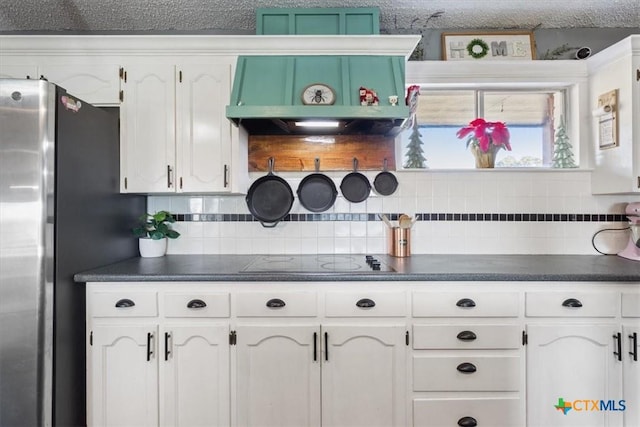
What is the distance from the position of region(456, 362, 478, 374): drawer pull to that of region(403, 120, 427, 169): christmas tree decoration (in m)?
1.22

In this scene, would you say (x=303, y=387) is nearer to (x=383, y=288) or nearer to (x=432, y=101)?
(x=383, y=288)

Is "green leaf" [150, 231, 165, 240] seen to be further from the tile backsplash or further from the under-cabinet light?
the under-cabinet light

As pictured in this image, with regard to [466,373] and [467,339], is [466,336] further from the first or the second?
[466,373]

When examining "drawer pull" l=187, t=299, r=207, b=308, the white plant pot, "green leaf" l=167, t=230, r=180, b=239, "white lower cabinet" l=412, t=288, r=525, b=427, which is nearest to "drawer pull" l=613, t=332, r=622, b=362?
"white lower cabinet" l=412, t=288, r=525, b=427

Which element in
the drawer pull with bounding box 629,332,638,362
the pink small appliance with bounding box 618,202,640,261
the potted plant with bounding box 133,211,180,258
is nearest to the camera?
the drawer pull with bounding box 629,332,638,362

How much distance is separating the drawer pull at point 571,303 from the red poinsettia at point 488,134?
39.9 inches

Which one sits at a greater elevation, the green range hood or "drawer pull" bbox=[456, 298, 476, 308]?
the green range hood

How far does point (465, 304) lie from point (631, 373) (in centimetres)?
84

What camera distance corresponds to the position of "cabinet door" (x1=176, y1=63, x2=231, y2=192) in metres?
2.06

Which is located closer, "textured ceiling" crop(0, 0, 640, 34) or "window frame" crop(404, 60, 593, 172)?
"textured ceiling" crop(0, 0, 640, 34)

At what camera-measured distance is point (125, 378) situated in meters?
1.72

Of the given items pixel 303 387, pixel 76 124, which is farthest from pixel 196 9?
pixel 303 387

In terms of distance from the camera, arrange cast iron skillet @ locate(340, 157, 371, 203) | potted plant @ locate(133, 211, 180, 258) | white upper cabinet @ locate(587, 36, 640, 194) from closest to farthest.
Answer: white upper cabinet @ locate(587, 36, 640, 194)
potted plant @ locate(133, 211, 180, 258)
cast iron skillet @ locate(340, 157, 371, 203)

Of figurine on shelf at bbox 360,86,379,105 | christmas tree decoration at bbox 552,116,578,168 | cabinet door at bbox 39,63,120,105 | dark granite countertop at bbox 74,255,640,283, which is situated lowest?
dark granite countertop at bbox 74,255,640,283
